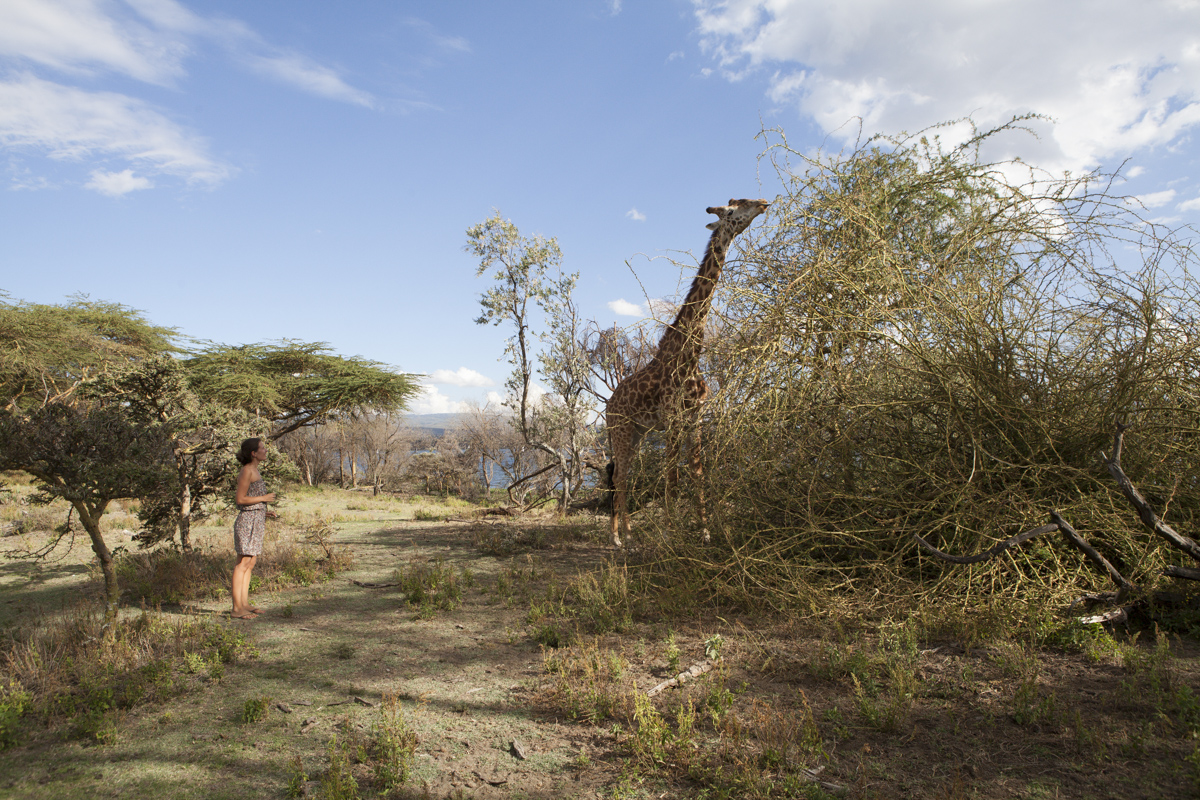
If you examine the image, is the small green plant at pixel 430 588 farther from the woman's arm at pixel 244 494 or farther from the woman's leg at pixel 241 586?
the woman's arm at pixel 244 494

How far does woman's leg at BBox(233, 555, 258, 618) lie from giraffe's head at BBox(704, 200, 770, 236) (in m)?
5.66

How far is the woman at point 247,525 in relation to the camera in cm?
552

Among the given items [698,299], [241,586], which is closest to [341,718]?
[241,586]

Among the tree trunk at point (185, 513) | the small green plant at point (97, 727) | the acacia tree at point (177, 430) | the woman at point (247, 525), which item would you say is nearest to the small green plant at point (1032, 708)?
the small green plant at point (97, 727)

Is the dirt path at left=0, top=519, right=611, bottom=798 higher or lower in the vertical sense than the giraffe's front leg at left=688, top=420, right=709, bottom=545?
lower

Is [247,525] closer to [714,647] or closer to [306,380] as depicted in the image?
[714,647]

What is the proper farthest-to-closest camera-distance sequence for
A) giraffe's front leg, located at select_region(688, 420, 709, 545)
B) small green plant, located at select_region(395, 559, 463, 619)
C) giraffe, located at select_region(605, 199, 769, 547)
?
giraffe, located at select_region(605, 199, 769, 547)
small green plant, located at select_region(395, 559, 463, 619)
giraffe's front leg, located at select_region(688, 420, 709, 545)

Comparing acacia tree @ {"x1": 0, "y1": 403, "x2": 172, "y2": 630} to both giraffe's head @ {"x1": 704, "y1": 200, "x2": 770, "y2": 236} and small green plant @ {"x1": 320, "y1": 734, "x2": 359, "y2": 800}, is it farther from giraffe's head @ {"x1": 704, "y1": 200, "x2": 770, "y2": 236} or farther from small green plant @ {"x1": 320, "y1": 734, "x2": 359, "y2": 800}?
giraffe's head @ {"x1": 704, "y1": 200, "x2": 770, "y2": 236}

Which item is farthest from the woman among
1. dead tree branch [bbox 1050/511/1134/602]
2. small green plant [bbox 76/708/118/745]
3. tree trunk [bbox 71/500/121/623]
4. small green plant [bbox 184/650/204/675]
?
dead tree branch [bbox 1050/511/1134/602]

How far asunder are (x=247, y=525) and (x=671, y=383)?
4.52 metres

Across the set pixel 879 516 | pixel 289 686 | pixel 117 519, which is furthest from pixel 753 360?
pixel 117 519

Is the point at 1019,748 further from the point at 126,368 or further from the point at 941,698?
the point at 126,368

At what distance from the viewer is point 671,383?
7344 millimetres

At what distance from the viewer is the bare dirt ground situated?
111 inches
